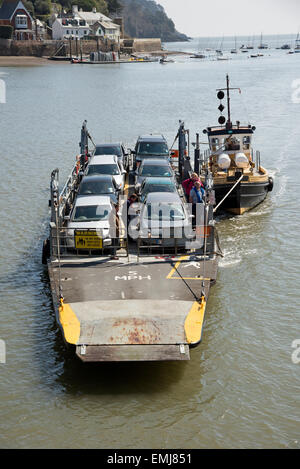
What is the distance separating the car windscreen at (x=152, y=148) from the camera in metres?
25.6

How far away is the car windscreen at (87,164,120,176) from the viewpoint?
22572 mm

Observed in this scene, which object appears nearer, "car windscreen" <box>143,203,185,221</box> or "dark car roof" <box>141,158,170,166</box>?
"car windscreen" <box>143,203,185,221</box>

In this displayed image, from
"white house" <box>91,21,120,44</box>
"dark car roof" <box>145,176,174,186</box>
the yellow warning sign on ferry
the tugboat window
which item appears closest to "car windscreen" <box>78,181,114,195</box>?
"dark car roof" <box>145,176,174,186</box>

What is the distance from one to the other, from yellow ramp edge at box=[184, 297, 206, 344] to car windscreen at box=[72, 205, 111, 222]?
5389 mm

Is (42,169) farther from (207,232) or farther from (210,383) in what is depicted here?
(210,383)

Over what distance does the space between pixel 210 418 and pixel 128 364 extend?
7.06ft

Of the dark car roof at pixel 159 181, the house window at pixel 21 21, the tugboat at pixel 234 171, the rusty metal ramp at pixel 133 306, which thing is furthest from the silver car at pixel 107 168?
the house window at pixel 21 21

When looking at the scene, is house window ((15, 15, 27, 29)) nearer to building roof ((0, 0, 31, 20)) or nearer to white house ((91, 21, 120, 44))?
building roof ((0, 0, 31, 20))

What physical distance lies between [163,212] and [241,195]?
7.41 m

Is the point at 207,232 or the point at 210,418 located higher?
the point at 207,232

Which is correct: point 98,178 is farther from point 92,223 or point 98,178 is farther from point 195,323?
point 195,323

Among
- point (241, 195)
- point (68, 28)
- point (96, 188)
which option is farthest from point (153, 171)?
point (68, 28)

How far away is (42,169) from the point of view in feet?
102
